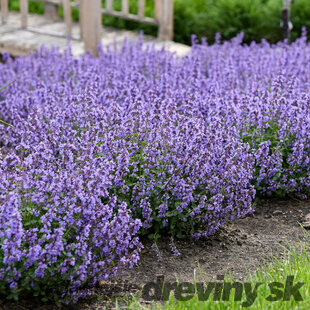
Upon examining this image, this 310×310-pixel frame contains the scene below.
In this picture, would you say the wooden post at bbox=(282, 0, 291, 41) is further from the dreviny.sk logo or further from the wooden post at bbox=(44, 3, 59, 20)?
the dreviny.sk logo

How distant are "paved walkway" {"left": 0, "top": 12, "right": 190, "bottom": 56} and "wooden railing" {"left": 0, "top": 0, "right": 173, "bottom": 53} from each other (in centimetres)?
16

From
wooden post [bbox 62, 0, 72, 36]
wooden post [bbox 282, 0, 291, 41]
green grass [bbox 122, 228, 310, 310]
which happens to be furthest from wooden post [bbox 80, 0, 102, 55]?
green grass [bbox 122, 228, 310, 310]

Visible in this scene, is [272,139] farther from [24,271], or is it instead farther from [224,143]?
[24,271]

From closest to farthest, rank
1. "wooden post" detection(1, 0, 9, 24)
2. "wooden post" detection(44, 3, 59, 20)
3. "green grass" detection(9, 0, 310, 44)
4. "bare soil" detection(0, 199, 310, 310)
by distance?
"bare soil" detection(0, 199, 310, 310), "wooden post" detection(1, 0, 9, 24), "green grass" detection(9, 0, 310, 44), "wooden post" detection(44, 3, 59, 20)

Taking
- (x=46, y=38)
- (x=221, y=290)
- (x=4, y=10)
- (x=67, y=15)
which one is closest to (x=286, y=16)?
(x=67, y=15)

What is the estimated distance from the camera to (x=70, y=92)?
16.5 ft

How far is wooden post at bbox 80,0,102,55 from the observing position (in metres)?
6.98

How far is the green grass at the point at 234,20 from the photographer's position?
28.4ft

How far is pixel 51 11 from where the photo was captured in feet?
29.9

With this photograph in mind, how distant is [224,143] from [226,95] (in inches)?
37.5

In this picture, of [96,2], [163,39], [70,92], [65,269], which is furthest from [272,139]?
[163,39]

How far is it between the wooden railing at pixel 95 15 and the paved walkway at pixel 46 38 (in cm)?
16

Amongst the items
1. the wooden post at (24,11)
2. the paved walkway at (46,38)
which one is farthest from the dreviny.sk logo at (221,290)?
the wooden post at (24,11)

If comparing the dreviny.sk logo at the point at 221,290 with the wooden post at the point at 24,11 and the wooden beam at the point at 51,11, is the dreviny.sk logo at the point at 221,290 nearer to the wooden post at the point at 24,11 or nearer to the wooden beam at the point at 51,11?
the wooden post at the point at 24,11
